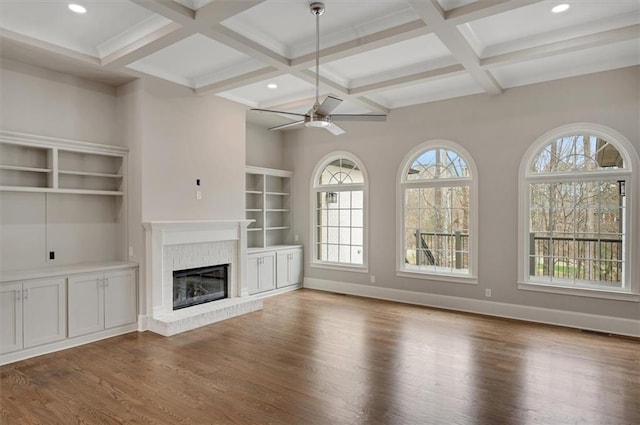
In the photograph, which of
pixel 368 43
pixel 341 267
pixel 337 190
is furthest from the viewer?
pixel 337 190

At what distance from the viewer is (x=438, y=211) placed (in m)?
6.13

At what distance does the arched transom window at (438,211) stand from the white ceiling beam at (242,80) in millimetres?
2728

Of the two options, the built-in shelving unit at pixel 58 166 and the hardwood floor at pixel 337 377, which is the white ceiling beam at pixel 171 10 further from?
the hardwood floor at pixel 337 377

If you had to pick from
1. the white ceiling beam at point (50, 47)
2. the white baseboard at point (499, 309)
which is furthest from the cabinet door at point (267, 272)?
the white ceiling beam at point (50, 47)

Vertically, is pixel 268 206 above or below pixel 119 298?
above

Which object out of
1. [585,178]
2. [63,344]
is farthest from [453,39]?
[63,344]

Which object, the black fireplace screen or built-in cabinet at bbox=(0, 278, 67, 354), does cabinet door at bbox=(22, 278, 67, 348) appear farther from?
the black fireplace screen

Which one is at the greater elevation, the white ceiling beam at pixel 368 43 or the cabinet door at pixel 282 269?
the white ceiling beam at pixel 368 43

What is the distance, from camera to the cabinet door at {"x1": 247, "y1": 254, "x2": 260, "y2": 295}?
653cm

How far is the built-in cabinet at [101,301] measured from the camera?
4.32 meters

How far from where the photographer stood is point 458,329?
4891mm

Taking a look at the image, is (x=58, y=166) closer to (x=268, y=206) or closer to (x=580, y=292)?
(x=268, y=206)

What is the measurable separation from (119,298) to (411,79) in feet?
14.8

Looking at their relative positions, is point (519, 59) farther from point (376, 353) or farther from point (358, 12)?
point (376, 353)
